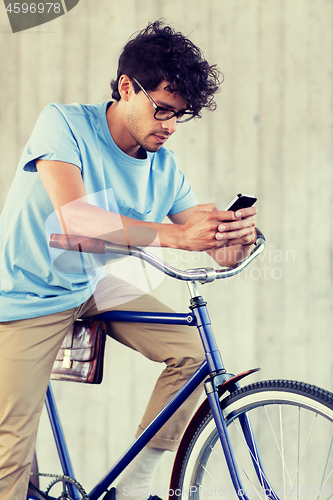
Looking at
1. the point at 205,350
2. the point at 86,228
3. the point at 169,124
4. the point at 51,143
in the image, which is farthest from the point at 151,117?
the point at 205,350

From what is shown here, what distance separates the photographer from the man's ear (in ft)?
3.43

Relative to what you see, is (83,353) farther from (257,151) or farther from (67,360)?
(257,151)

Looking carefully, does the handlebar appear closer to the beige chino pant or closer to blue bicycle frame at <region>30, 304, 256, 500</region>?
blue bicycle frame at <region>30, 304, 256, 500</region>

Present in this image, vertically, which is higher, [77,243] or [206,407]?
[77,243]

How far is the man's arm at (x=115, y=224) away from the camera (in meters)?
0.77

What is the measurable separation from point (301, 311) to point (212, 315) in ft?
1.17

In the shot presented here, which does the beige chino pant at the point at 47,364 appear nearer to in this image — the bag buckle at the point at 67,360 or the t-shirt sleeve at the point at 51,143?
the bag buckle at the point at 67,360

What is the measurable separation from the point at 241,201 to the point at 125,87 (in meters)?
0.49

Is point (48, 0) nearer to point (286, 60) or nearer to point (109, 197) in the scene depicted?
point (286, 60)

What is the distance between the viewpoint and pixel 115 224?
809 millimetres

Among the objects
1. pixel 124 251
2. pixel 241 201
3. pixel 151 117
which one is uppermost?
pixel 151 117

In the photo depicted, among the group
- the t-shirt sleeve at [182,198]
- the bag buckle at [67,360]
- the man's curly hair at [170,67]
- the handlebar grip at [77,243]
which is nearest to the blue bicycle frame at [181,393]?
the bag buckle at [67,360]

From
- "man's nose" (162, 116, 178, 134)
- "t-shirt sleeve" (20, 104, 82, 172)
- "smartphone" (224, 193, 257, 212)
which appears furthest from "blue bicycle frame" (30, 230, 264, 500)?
"man's nose" (162, 116, 178, 134)

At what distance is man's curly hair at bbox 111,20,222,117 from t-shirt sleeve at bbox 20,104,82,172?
22 cm
